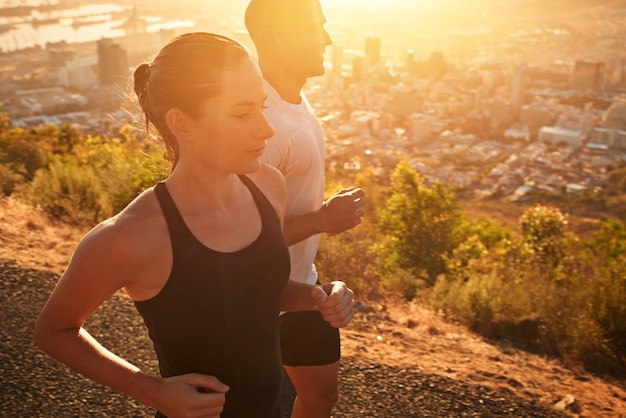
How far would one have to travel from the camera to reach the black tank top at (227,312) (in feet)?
3.40

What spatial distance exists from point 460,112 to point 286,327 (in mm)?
40529

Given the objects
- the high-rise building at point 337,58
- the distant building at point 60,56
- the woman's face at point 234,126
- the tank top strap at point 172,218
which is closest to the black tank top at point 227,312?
A: the tank top strap at point 172,218

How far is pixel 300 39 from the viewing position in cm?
167

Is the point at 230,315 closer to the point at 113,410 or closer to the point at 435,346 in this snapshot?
the point at 113,410

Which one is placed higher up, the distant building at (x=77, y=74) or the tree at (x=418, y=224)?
the tree at (x=418, y=224)

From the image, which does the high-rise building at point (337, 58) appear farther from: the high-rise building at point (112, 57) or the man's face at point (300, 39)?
the man's face at point (300, 39)

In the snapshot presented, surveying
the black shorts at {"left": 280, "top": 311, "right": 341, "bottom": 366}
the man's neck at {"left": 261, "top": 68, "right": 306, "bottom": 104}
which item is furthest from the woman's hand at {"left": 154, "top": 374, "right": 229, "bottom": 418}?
the man's neck at {"left": 261, "top": 68, "right": 306, "bottom": 104}

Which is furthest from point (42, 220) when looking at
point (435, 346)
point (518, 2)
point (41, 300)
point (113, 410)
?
point (518, 2)

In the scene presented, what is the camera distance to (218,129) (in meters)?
1.06

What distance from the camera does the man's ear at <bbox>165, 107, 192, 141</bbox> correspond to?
1054 millimetres

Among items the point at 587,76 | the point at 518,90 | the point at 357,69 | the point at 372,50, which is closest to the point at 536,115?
the point at 518,90

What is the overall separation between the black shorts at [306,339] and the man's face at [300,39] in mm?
633

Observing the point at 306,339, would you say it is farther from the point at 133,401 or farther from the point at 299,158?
the point at 133,401

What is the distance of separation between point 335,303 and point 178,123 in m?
0.46
